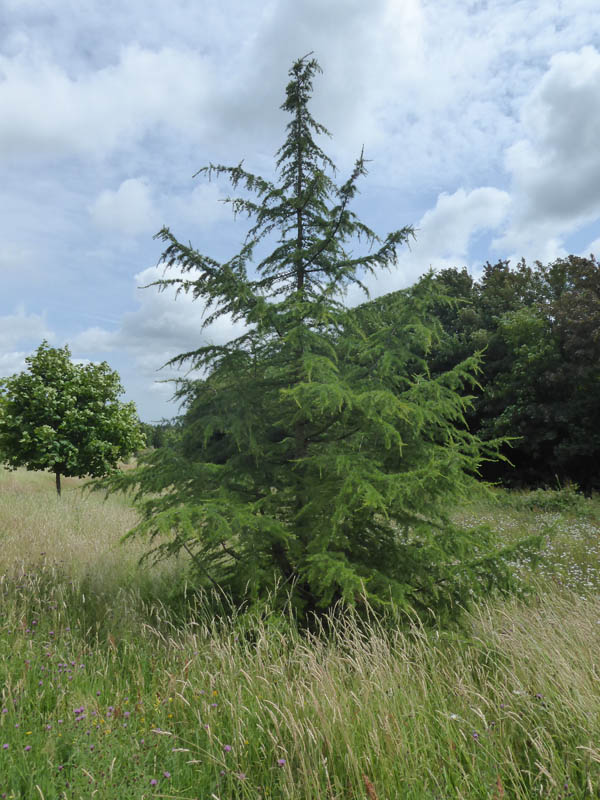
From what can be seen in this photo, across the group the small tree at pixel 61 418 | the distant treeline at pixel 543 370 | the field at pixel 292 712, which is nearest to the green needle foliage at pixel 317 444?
the field at pixel 292 712

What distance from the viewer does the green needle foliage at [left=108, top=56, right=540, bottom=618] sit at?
14.9 feet

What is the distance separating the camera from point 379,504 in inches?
158

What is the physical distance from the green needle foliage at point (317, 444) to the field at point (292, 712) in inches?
22.5

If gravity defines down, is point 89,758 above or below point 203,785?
above

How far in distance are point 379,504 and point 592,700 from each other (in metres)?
1.85

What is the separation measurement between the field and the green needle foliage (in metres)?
0.57

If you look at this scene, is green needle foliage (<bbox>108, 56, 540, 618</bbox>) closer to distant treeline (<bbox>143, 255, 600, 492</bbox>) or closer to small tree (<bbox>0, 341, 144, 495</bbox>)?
distant treeline (<bbox>143, 255, 600, 492</bbox>)

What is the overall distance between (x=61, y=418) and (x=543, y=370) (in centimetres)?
1954

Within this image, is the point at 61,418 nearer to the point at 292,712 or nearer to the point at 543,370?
the point at 292,712

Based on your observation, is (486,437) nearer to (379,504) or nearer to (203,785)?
(379,504)

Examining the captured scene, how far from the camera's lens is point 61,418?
17.8 metres

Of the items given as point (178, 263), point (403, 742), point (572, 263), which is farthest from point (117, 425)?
point (572, 263)

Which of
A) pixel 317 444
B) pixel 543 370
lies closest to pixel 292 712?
pixel 317 444

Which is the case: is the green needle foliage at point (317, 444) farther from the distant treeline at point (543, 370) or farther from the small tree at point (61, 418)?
the small tree at point (61, 418)
